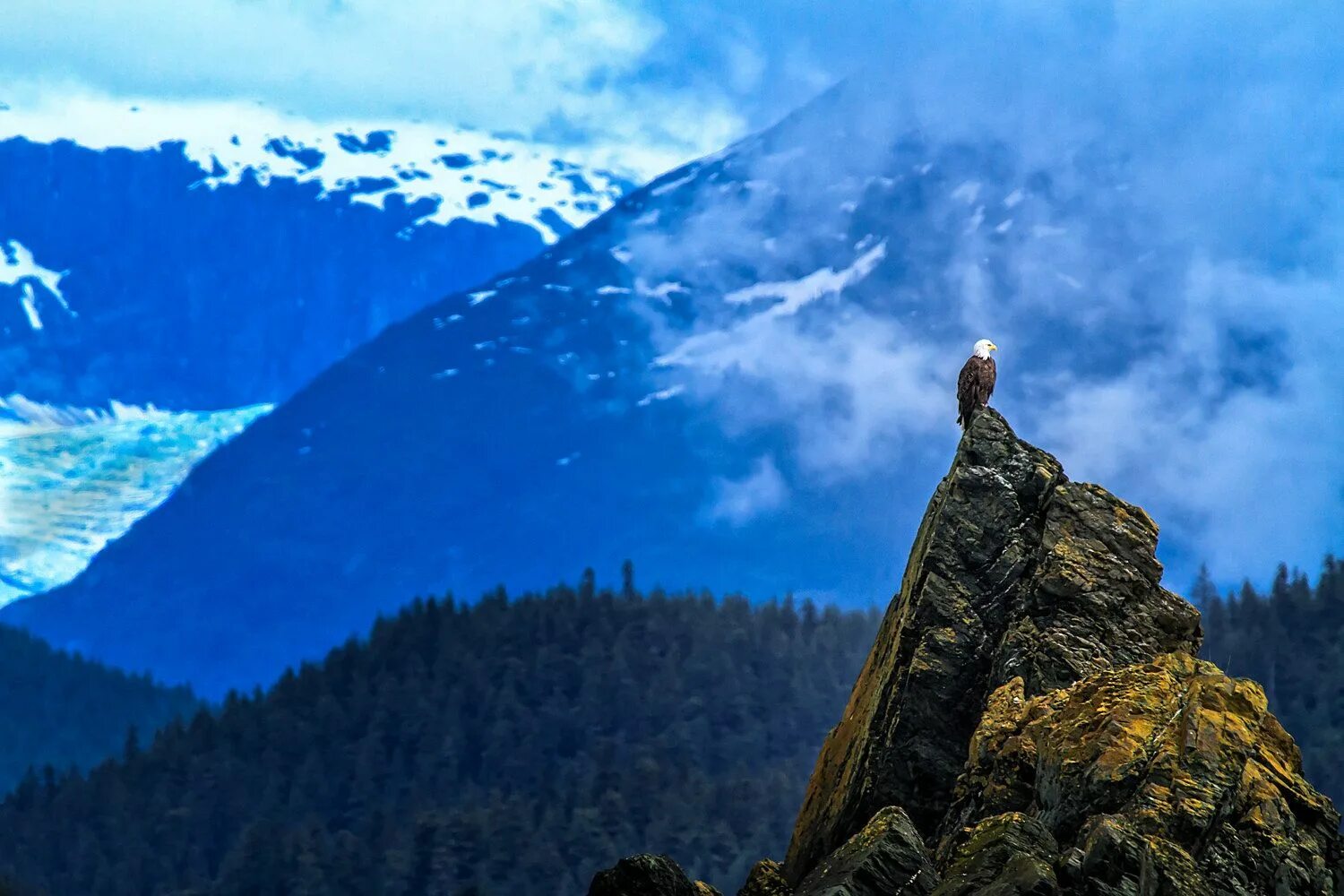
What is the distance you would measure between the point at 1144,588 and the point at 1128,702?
5.19 meters

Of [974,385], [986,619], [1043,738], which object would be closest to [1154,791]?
[1043,738]

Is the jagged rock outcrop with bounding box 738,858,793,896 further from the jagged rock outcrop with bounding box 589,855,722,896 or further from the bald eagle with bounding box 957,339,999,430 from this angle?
the bald eagle with bounding box 957,339,999,430

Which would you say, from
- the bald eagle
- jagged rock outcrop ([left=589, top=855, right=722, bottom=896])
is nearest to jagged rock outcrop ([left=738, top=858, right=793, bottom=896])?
jagged rock outcrop ([left=589, top=855, right=722, bottom=896])

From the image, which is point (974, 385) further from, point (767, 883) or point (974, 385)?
point (767, 883)

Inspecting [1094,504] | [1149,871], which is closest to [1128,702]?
[1149,871]

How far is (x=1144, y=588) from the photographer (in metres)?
30.9

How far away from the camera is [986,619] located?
3173 cm

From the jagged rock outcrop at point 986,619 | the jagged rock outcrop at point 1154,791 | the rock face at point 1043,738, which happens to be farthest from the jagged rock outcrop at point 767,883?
the jagged rock outcrop at point 1154,791

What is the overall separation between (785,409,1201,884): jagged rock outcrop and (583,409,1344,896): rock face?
0.04 m

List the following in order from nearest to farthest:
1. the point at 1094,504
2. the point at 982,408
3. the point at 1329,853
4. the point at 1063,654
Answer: the point at 1329,853 < the point at 1063,654 < the point at 1094,504 < the point at 982,408

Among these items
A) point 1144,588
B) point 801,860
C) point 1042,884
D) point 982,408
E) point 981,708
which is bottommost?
point 1042,884

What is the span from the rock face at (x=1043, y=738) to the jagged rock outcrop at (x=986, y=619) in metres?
0.04

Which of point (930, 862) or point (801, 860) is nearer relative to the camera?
point (930, 862)

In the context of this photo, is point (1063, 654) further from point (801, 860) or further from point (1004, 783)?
point (801, 860)
